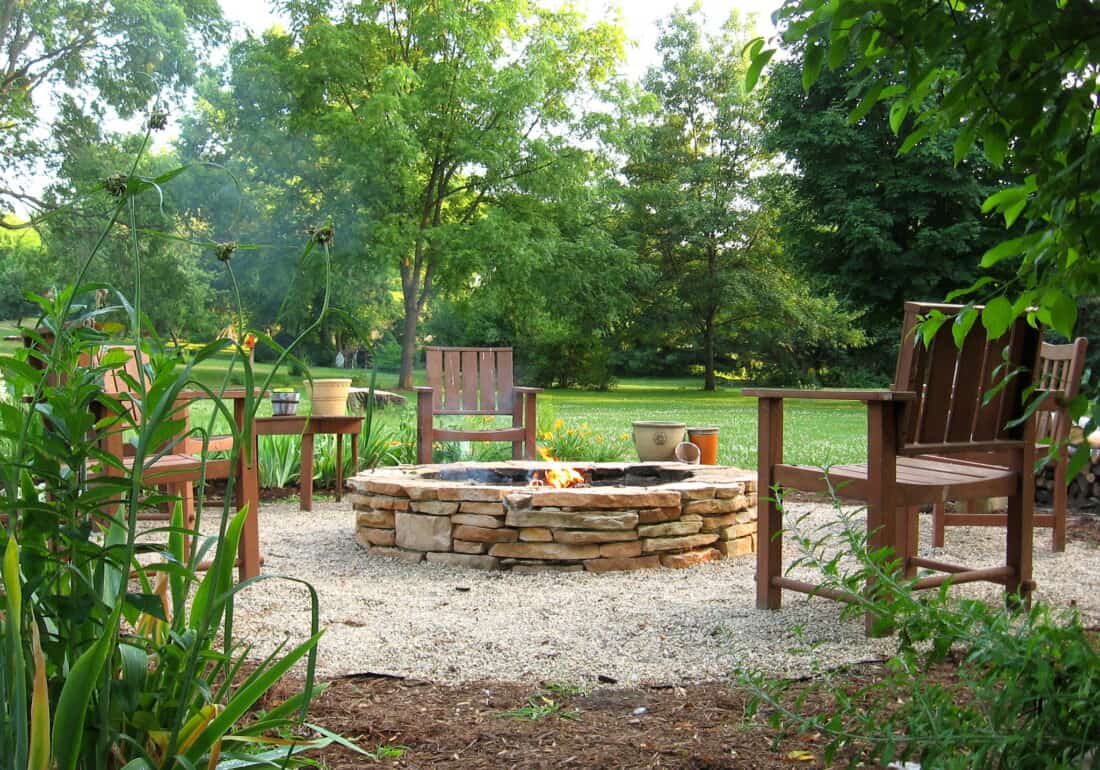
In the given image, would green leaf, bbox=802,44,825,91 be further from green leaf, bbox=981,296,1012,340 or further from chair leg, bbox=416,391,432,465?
chair leg, bbox=416,391,432,465

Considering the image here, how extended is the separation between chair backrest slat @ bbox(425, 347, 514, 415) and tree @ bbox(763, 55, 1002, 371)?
11.5 meters

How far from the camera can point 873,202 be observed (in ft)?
53.5

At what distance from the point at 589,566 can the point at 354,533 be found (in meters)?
1.35

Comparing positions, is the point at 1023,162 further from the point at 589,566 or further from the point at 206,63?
the point at 206,63

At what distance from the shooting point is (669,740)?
1855mm

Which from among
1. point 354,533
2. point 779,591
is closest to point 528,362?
point 354,533

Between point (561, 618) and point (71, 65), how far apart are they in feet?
49.3

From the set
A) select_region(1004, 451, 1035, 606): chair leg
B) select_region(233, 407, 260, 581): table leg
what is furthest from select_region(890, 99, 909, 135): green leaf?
select_region(233, 407, 260, 581): table leg

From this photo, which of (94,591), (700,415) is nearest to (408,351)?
(700,415)

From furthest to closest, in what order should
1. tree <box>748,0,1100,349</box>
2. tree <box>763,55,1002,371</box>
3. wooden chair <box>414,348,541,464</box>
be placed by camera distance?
tree <box>763,55,1002,371</box> → wooden chair <box>414,348,541,464</box> → tree <box>748,0,1100,349</box>

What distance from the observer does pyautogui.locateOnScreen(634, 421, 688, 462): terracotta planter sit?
551 centimetres

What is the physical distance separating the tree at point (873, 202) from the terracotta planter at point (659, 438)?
11.6 m

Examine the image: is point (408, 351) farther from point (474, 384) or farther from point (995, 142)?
point (995, 142)

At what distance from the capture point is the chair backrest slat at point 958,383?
2666 millimetres
